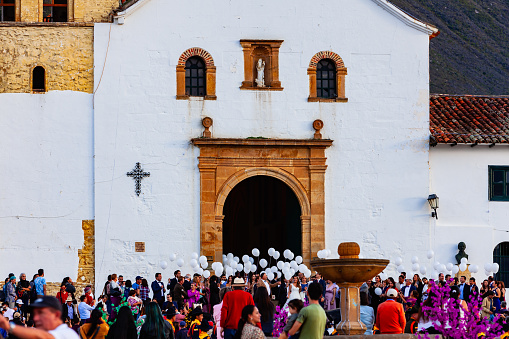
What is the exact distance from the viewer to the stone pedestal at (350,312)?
62.3 ft

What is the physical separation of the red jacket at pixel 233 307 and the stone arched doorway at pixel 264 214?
11.6m

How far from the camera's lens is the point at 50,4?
29984 millimetres

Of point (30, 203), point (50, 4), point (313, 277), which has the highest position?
point (50, 4)

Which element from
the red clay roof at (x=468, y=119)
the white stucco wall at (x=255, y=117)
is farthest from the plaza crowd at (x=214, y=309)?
the red clay roof at (x=468, y=119)

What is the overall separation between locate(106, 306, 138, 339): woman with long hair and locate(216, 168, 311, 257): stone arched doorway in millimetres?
12597

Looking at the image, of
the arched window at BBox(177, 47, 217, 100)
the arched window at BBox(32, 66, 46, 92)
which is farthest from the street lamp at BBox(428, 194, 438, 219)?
the arched window at BBox(32, 66, 46, 92)

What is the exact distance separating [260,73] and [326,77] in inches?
68.5

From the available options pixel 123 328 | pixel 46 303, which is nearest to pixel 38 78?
pixel 123 328

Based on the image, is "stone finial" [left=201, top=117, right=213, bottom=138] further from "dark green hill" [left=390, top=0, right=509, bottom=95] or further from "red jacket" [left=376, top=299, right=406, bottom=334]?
"dark green hill" [left=390, top=0, right=509, bottom=95]

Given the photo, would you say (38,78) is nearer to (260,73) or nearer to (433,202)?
(260,73)

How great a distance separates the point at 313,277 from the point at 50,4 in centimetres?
983

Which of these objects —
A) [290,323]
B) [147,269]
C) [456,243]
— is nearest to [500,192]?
[456,243]

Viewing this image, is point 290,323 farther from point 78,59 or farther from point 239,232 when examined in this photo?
point 239,232

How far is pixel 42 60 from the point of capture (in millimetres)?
28953
